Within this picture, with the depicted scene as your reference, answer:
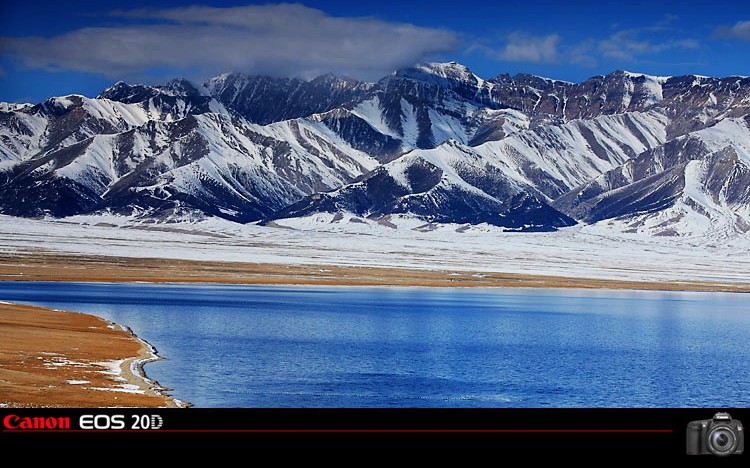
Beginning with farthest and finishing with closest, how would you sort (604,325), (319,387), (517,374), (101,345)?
(604,325) < (101,345) < (517,374) < (319,387)

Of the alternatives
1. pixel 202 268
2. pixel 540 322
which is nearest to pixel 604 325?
pixel 540 322

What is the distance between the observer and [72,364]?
18297mm

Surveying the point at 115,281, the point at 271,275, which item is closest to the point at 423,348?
the point at 115,281
